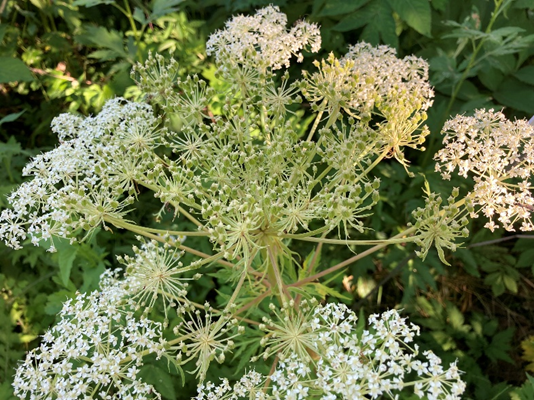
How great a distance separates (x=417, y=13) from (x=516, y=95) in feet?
3.98

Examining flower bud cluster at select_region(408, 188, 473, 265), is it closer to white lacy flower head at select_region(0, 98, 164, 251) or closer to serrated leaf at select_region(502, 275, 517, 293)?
white lacy flower head at select_region(0, 98, 164, 251)

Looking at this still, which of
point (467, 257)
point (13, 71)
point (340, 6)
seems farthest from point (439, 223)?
point (13, 71)

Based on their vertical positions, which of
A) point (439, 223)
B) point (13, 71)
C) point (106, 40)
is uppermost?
point (106, 40)

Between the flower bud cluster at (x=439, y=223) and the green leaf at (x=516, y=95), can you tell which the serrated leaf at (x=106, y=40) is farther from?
the green leaf at (x=516, y=95)

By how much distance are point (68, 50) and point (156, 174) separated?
3808 mm

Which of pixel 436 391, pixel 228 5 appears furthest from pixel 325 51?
pixel 436 391

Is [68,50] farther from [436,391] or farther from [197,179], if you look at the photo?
[436,391]

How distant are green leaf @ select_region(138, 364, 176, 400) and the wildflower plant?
575 millimetres

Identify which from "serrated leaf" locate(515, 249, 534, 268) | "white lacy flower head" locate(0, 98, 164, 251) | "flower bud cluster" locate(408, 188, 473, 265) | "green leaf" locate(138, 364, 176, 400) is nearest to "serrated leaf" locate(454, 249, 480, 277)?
"serrated leaf" locate(515, 249, 534, 268)

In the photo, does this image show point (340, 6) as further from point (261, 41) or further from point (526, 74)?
point (526, 74)

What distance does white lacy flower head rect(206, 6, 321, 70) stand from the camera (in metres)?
2.70

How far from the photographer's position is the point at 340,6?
359 centimetres

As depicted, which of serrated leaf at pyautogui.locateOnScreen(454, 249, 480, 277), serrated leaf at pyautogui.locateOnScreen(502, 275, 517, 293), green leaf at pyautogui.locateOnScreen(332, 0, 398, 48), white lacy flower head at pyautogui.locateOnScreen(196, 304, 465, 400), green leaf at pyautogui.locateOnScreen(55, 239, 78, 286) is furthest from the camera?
serrated leaf at pyautogui.locateOnScreen(502, 275, 517, 293)

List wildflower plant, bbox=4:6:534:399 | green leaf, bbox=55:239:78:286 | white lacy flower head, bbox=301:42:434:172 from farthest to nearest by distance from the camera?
green leaf, bbox=55:239:78:286, white lacy flower head, bbox=301:42:434:172, wildflower plant, bbox=4:6:534:399
